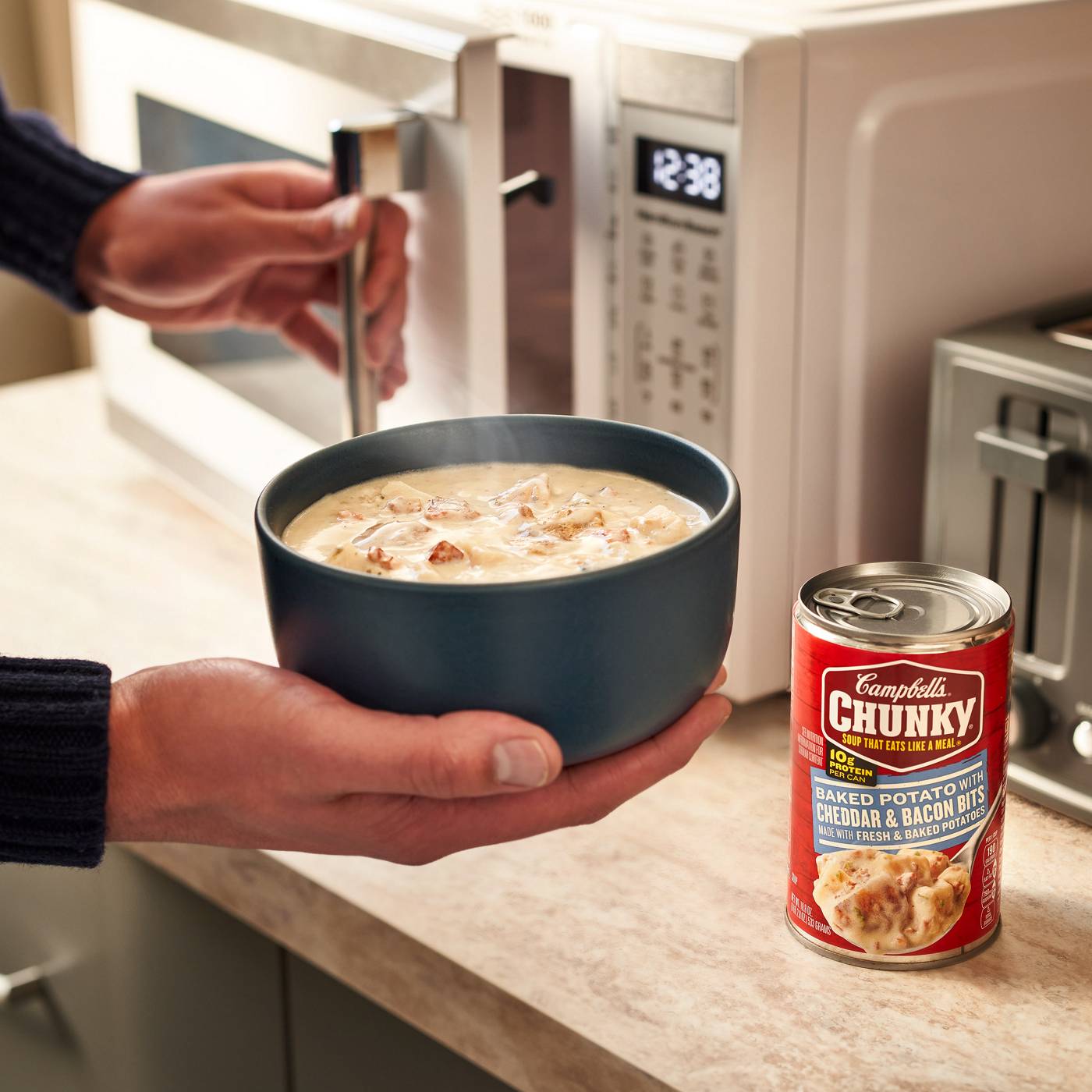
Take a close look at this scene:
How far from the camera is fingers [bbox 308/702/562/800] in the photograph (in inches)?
20.7

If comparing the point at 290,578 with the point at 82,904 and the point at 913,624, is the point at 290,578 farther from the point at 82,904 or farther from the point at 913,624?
the point at 82,904

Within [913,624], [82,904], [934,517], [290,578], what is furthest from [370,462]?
[82,904]

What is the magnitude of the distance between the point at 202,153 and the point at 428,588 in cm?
72

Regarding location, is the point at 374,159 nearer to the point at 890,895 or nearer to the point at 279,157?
the point at 279,157

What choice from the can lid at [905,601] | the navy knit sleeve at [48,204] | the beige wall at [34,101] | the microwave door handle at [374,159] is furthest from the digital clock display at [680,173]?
the beige wall at [34,101]

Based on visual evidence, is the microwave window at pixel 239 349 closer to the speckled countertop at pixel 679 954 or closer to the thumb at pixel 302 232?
the thumb at pixel 302 232

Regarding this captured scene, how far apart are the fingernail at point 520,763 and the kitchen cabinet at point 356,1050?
0.34m

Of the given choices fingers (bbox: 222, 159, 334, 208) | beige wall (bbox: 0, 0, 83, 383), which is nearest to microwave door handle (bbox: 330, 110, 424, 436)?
fingers (bbox: 222, 159, 334, 208)

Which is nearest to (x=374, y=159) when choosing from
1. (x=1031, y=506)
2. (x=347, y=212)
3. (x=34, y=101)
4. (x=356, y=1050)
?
(x=347, y=212)

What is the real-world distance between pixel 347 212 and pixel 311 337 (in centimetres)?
20

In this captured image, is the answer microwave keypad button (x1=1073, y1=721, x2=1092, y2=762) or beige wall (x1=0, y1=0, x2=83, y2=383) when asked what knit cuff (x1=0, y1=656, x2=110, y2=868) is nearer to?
microwave keypad button (x1=1073, y1=721, x2=1092, y2=762)

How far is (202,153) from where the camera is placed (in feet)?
3.66

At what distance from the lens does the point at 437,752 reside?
533 millimetres

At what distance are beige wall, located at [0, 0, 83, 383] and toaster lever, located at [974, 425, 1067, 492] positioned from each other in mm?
1644
